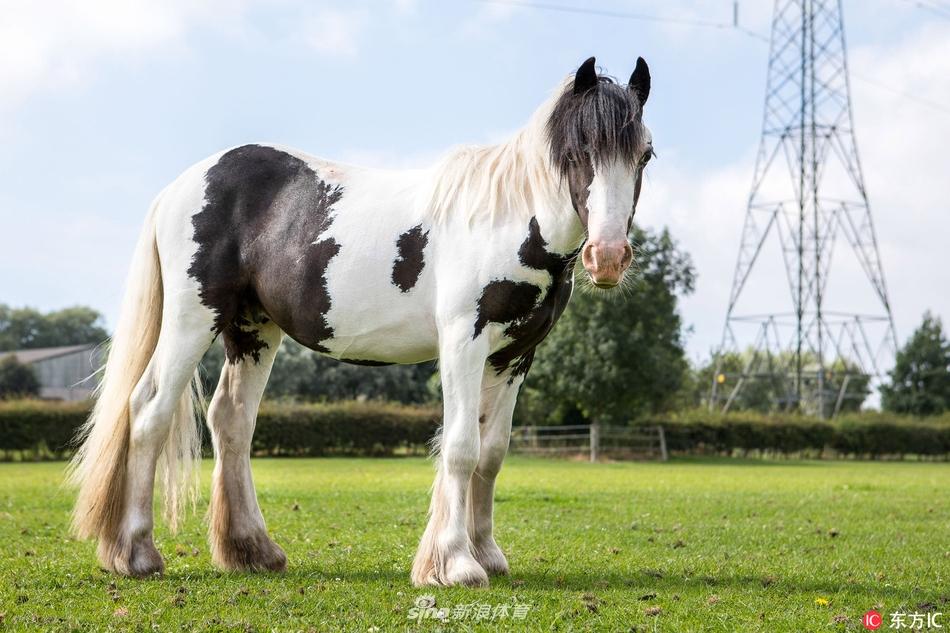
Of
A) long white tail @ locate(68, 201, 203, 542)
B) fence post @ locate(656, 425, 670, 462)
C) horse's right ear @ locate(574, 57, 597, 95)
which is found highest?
horse's right ear @ locate(574, 57, 597, 95)

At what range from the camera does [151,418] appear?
5.87 m

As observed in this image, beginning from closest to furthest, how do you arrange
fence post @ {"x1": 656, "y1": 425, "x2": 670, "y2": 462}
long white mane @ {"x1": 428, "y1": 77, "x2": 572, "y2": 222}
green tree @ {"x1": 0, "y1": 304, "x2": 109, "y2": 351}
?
long white mane @ {"x1": 428, "y1": 77, "x2": 572, "y2": 222} < fence post @ {"x1": 656, "y1": 425, "x2": 670, "y2": 462} < green tree @ {"x1": 0, "y1": 304, "x2": 109, "y2": 351}

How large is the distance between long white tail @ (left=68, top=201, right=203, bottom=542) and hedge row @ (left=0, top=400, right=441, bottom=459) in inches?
1080

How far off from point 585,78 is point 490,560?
9.70 feet

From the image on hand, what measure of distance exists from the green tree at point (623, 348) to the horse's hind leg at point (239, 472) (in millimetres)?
29074

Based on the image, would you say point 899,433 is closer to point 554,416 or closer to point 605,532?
point 554,416

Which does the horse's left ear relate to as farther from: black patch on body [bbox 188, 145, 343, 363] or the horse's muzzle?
black patch on body [bbox 188, 145, 343, 363]

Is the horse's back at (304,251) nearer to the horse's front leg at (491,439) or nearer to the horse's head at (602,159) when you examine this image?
the horse's front leg at (491,439)

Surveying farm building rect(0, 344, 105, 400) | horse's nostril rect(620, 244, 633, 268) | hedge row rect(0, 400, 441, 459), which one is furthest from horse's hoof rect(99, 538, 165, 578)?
farm building rect(0, 344, 105, 400)

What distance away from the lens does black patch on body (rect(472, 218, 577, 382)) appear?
17.1 feet

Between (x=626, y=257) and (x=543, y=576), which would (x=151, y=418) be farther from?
(x=626, y=257)

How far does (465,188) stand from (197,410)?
2592 mm

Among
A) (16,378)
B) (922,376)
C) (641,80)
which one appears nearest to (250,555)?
(641,80)

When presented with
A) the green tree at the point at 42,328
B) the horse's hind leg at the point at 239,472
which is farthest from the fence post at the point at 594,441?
the green tree at the point at 42,328
